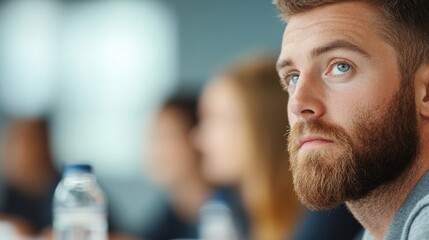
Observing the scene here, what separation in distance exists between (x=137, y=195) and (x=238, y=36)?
4.47 feet

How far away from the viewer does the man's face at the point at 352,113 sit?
130cm

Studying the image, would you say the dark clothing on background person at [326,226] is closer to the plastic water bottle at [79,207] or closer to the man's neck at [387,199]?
the plastic water bottle at [79,207]

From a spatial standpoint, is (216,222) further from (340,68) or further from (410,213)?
(410,213)

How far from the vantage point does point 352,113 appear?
1310 millimetres

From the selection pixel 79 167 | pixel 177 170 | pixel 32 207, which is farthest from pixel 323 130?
pixel 32 207

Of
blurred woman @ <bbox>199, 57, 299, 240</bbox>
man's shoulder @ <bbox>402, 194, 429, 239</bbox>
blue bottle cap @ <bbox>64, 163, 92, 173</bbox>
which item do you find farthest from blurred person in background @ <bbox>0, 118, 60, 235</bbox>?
man's shoulder @ <bbox>402, 194, 429, 239</bbox>

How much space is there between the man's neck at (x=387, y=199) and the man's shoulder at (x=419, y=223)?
15 cm

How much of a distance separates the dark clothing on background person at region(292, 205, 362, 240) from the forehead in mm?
917

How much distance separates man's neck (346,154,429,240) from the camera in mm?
1312

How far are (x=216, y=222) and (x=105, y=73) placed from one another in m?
3.68

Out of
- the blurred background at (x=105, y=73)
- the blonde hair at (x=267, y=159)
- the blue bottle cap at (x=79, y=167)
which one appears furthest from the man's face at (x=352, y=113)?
the blurred background at (x=105, y=73)

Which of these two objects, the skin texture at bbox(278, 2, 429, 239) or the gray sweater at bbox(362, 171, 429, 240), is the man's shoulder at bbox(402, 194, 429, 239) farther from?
the skin texture at bbox(278, 2, 429, 239)

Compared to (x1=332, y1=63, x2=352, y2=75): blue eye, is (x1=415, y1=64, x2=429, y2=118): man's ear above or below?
below

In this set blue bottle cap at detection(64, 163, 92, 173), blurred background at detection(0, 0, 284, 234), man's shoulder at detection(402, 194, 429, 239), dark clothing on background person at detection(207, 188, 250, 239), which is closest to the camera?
man's shoulder at detection(402, 194, 429, 239)
